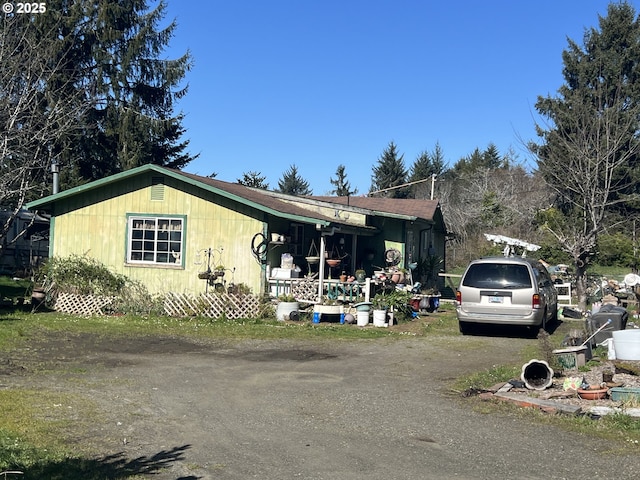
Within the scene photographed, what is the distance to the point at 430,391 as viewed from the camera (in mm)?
9320

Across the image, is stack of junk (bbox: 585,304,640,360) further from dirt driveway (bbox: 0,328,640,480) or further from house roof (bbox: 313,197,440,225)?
house roof (bbox: 313,197,440,225)

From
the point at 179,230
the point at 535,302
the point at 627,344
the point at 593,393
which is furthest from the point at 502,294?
the point at 179,230

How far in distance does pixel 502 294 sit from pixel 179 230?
933 cm

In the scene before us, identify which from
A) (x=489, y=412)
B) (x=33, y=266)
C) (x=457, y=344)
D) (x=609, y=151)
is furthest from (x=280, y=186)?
(x=489, y=412)

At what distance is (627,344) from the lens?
1099cm

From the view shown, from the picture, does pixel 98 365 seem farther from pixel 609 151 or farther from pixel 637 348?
pixel 609 151

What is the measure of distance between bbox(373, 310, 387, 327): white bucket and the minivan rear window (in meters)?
2.67

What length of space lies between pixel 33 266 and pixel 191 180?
44.0 feet

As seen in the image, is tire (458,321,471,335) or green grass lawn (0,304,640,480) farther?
tire (458,321,471,335)

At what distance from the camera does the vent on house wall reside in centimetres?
1945

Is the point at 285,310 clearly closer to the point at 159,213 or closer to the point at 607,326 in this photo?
the point at 159,213

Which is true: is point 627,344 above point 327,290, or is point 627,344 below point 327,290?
below

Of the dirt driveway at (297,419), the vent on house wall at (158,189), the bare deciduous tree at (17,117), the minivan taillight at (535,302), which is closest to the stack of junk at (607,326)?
the minivan taillight at (535,302)
